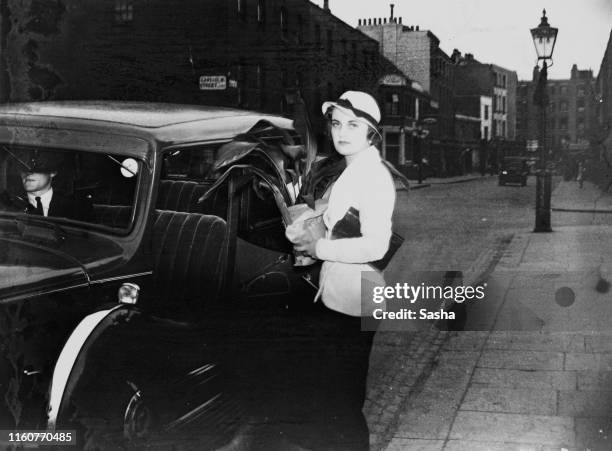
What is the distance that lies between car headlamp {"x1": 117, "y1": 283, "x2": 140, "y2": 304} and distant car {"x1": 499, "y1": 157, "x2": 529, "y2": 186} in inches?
57.1

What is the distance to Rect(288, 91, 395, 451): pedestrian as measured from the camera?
8.25 feet

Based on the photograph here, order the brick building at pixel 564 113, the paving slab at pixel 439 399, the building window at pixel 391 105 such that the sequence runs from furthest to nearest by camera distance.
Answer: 1. the paving slab at pixel 439 399
2. the brick building at pixel 564 113
3. the building window at pixel 391 105

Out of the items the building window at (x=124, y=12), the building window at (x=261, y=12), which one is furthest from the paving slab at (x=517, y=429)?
the building window at (x=124, y=12)

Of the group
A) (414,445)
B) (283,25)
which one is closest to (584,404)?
(414,445)

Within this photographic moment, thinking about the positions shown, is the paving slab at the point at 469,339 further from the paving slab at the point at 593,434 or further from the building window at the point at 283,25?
the building window at the point at 283,25

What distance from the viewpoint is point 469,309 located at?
108 inches

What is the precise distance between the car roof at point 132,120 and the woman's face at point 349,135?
245 mm

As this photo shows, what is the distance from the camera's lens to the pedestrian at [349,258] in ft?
8.25

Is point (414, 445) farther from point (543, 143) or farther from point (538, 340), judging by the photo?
point (543, 143)

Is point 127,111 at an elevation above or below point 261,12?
below

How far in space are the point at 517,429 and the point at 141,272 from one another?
1.57 metres

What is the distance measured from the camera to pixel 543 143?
2.79 metres

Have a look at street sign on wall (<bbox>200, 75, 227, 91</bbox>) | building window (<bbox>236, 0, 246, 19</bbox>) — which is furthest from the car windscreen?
building window (<bbox>236, 0, 246, 19</bbox>)

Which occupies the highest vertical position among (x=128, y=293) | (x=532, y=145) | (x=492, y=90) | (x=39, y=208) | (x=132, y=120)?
(x=492, y=90)
